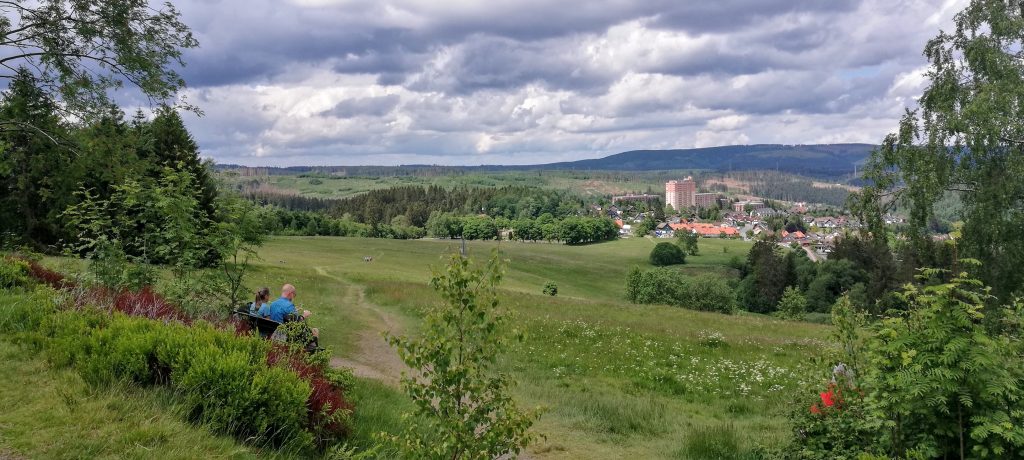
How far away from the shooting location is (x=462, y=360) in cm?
524

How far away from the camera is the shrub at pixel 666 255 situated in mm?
122625

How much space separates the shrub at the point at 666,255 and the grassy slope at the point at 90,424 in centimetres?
12017

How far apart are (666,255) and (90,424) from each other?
407ft

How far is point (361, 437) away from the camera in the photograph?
25.8 ft

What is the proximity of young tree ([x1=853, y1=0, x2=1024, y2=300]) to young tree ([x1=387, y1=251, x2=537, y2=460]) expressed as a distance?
1989 cm

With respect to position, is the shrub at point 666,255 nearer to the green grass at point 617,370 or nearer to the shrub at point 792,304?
the shrub at point 792,304

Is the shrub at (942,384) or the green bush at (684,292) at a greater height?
the shrub at (942,384)

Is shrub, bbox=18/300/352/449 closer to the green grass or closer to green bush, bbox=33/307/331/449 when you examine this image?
green bush, bbox=33/307/331/449

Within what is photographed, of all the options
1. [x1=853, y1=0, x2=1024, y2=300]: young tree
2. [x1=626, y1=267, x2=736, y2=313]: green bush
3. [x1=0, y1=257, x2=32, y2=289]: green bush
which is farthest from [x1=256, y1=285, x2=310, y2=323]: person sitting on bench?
[x1=626, y1=267, x2=736, y2=313]: green bush

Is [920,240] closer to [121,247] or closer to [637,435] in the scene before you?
[637,435]

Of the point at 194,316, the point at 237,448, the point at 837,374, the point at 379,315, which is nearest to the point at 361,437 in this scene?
the point at 237,448

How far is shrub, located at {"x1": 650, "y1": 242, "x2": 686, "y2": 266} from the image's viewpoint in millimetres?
122625

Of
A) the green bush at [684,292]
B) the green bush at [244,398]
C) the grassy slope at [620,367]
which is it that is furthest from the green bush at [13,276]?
the green bush at [684,292]

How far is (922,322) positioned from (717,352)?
46.0 feet
